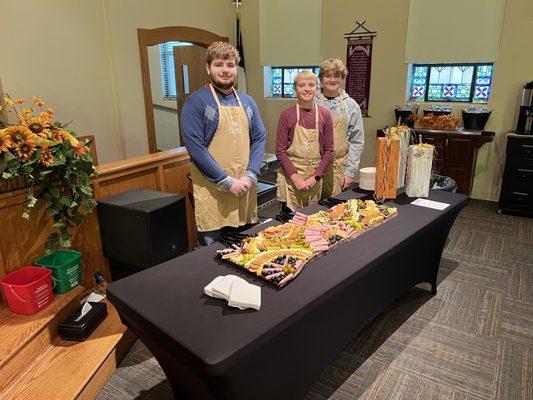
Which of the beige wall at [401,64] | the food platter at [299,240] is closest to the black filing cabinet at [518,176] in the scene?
the beige wall at [401,64]

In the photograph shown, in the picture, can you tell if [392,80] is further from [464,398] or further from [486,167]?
[464,398]

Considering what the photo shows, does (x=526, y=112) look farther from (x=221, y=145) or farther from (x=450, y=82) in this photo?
(x=221, y=145)

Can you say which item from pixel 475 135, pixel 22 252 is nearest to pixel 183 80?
pixel 475 135

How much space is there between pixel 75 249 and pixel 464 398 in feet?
7.50

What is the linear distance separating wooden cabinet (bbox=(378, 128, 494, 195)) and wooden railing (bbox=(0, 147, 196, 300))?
299 centimetres

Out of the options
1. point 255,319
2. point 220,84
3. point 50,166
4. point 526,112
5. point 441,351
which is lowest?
point 441,351

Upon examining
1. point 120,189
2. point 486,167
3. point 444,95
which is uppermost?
point 444,95

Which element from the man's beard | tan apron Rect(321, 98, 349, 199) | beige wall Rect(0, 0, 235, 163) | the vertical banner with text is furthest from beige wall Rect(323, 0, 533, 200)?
the man's beard

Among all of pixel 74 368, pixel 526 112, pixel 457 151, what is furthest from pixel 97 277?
pixel 526 112

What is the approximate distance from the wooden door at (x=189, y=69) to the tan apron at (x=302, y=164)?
367cm

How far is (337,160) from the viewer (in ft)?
9.36

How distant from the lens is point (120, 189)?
270cm

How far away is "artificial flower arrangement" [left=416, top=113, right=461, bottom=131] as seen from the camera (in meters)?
4.75

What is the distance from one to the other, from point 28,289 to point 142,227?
0.64 metres
